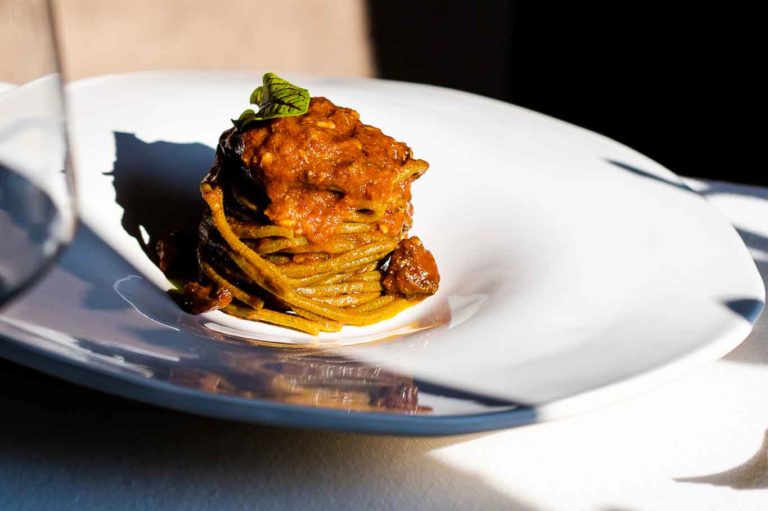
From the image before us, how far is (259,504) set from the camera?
152 cm

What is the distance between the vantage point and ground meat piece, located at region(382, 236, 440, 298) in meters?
2.33

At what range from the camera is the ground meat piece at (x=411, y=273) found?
2.33 metres

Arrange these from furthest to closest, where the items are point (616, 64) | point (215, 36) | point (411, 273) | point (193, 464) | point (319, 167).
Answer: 1. point (616, 64)
2. point (215, 36)
3. point (411, 273)
4. point (319, 167)
5. point (193, 464)

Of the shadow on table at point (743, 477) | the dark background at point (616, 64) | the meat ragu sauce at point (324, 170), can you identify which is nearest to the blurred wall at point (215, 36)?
the dark background at point (616, 64)

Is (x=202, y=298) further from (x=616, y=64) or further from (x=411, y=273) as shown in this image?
(x=616, y=64)

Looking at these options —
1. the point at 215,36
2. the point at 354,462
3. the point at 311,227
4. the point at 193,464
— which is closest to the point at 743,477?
the point at 354,462

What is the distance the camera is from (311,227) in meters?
2.20

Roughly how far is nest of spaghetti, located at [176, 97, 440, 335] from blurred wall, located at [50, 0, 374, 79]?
109 inches

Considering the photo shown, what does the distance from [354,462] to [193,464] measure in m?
0.26

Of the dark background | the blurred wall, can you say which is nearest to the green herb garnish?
the blurred wall

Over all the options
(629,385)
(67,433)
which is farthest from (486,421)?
(67,433)

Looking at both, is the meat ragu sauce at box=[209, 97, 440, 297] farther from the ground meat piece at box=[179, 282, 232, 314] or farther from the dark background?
the dark background

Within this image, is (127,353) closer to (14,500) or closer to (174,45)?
(14,500)

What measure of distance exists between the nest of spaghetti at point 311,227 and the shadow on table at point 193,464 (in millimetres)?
524
